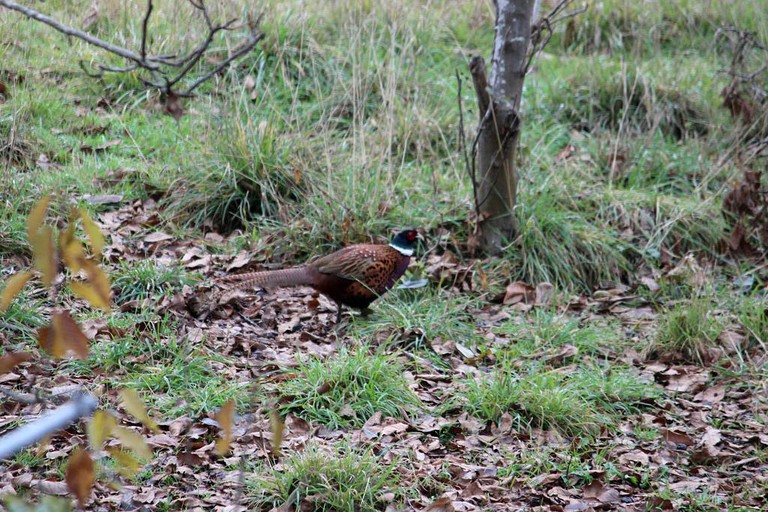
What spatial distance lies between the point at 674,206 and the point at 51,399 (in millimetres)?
5612

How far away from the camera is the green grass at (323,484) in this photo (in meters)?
3.31

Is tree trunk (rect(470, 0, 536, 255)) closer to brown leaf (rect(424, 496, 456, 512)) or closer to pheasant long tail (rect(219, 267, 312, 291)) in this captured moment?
pheasant long tail (rect(219, 267, 312, 291))

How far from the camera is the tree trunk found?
215 inches

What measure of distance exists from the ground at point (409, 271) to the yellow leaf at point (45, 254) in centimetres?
17

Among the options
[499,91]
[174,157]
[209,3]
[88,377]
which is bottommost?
[88,377]

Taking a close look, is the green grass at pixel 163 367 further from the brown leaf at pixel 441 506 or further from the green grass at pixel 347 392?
the brown leaf at pixel 441 506

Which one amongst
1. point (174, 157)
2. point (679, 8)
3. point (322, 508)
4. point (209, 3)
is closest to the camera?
point (322, 508)

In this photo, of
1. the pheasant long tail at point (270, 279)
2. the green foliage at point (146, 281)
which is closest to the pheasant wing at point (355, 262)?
the pheasant long tail at point (270, 279)

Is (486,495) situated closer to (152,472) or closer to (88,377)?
(152,472)

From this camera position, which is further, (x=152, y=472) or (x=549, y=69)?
(x=549, y=69)

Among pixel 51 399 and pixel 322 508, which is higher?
pixel 51 399

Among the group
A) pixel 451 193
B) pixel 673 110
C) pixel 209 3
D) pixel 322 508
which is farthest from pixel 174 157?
pixel 673 110

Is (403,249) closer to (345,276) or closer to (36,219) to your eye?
(345,276)

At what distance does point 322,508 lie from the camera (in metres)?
3.31
